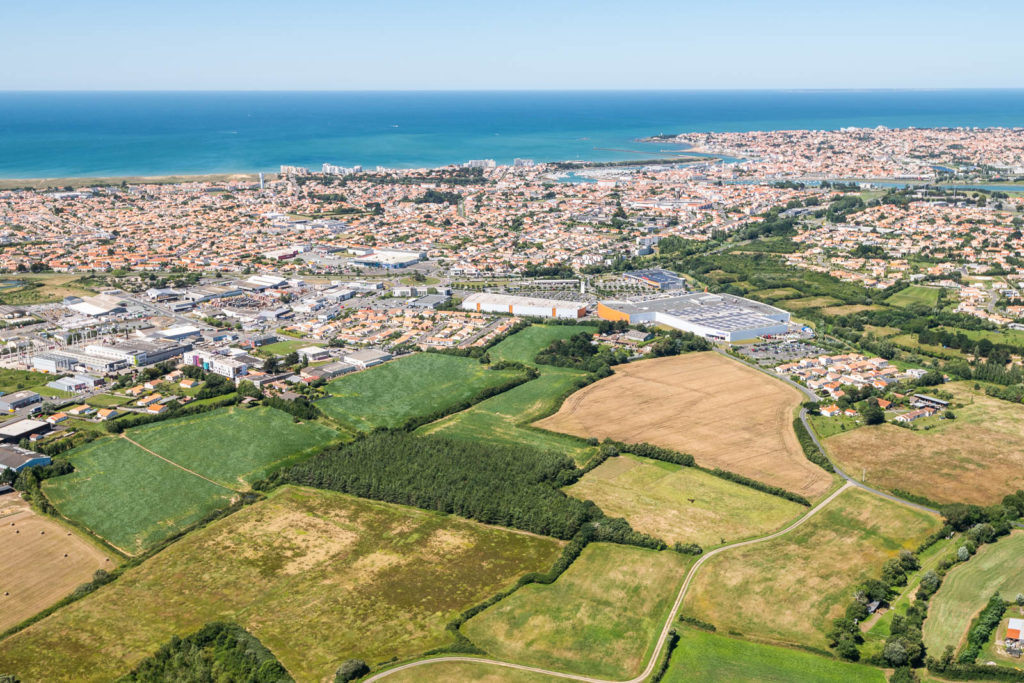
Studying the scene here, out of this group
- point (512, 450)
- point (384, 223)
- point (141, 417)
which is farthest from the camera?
point (384, 223)

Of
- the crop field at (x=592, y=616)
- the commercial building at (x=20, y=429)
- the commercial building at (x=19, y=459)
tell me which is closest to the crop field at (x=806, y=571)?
the crop field at (x=592, y=616)

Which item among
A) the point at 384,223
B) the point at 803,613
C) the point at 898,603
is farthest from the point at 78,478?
the point at 384,223

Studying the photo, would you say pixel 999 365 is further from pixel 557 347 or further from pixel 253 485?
pixel 253 485

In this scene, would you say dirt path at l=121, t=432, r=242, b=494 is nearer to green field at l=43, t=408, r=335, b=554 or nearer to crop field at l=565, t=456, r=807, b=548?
green field at l=43, t=408, r=335, b=554

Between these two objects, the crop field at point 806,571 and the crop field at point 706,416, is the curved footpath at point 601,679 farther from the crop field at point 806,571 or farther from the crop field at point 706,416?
the crop field at point 706,416

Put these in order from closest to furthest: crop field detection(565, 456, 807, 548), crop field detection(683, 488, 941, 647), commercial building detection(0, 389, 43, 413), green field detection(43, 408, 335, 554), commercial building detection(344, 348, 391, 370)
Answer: crop field detection(683, 488, 941, 647)
crop field detection(565, 456, 807, 548)
green field detection(43, 408, 335, 554)
commercial building detection(0, 389, 43, 413)
commercial building detection(344, 348, 391, 370)

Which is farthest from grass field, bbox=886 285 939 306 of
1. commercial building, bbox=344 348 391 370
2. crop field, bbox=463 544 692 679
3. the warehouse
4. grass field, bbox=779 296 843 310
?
crop field, bbox=463 544 692 679

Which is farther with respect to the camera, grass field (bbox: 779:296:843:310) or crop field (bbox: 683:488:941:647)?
grass field (bbox: 779:296:843:310)
